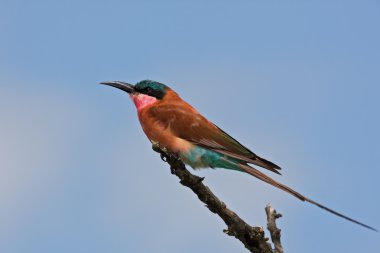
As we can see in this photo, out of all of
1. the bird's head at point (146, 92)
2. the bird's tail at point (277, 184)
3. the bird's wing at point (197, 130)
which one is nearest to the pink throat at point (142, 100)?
the bird's head at point (146, 92)

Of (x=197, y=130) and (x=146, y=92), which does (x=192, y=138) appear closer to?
(x=197, y=130)

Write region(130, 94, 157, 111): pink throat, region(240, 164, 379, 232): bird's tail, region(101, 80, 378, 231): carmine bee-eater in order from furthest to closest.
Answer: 1. region(130, 94, 157, 111): pink throat
2. region(101, 80, 378, 231): carmine bee-eater
3. region(240, 164, 379, 232): bird's tail

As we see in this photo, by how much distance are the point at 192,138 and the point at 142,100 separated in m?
0.84

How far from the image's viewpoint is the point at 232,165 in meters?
4.74

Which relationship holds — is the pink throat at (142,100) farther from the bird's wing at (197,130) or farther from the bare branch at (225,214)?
the bare branch at (225,214)

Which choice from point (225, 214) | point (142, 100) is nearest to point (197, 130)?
point (142, 100)

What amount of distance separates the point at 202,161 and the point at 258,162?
0.56 m

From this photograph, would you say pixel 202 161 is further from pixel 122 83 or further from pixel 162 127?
pixel 122 83

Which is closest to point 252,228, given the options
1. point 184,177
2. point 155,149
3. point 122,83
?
point 184,177

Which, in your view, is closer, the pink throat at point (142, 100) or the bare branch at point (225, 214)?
the bare branch at point (225, 214)

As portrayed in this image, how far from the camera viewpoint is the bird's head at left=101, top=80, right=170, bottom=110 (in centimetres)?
552

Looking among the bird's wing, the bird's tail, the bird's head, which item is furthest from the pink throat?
the bird's tail

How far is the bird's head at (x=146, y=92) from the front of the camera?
5520 millimetres

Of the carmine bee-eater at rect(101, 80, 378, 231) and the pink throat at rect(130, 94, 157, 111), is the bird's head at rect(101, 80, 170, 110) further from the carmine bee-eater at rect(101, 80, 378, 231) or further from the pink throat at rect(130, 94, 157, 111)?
the carmine bee-eater at rect(101, 80, 378, 231)
